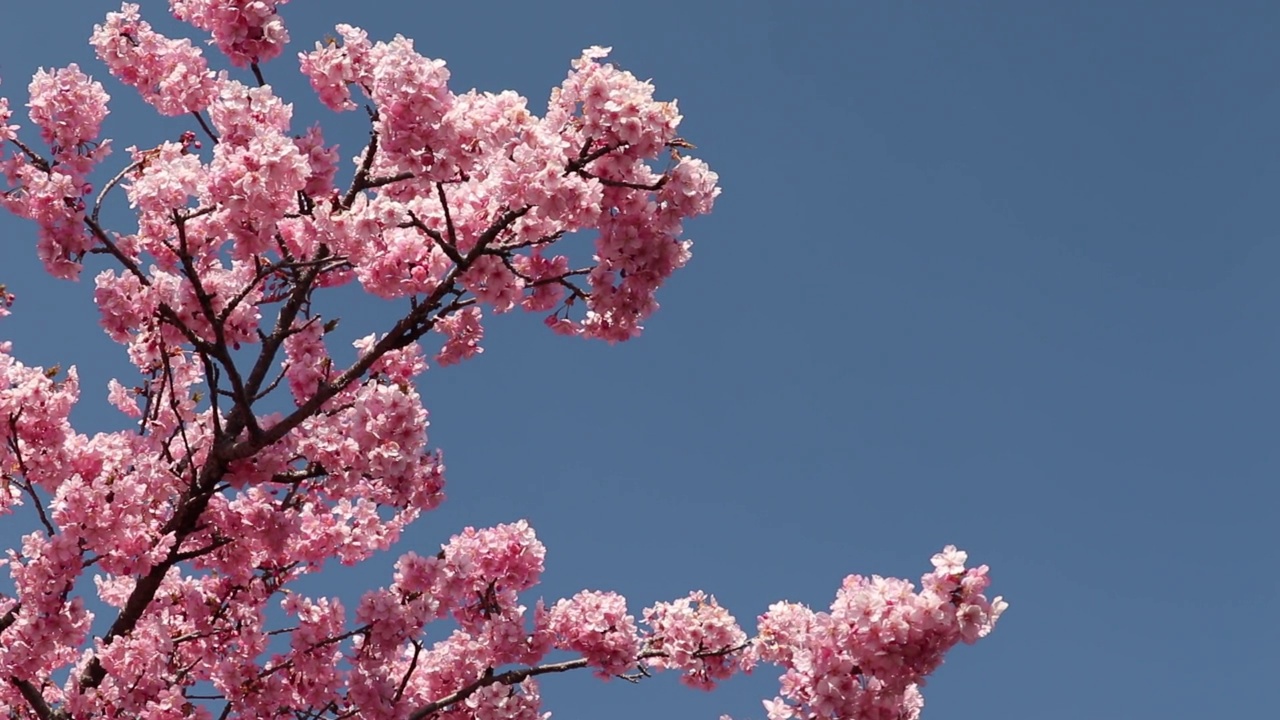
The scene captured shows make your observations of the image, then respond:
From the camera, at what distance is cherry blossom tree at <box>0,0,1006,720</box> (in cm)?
851

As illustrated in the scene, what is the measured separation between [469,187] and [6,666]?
5.48 metres

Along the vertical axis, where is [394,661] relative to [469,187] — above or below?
below

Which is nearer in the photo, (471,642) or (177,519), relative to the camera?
(177,519)

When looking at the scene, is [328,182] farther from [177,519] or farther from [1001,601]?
[1001,601]

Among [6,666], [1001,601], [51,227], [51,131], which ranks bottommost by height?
[1001,601]

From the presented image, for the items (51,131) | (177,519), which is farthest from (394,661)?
(51,131)

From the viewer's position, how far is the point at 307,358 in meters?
10.2

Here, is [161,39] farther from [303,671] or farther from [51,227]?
[303,671]

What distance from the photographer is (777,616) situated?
880 centimetres

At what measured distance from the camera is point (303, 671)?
1043 cm

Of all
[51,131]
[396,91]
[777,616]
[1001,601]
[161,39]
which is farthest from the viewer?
[161,39]

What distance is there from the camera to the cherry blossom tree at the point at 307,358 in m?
8.51

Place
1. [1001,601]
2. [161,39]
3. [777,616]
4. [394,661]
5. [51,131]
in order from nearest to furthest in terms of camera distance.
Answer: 1. [1001,601]
2. [777,616]
3. [51,131]
4. [161,39]
5. [394,661]

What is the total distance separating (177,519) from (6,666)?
173 centimetres
